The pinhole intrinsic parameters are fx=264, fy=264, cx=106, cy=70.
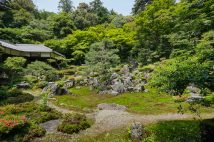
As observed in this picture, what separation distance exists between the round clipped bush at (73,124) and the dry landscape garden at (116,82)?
0.05 meters

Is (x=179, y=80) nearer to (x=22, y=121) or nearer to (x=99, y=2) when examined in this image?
(x=22, y=121)

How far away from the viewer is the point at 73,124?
16.6 metres

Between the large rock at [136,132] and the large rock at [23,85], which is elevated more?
the large rock at [23,85]

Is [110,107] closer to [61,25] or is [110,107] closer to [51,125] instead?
[51,125]

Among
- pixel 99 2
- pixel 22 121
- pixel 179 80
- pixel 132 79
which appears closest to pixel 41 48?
pixel 132 79

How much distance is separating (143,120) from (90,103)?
844cm

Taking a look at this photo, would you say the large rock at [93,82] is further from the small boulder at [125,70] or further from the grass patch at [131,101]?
the small boulder at [125,70]

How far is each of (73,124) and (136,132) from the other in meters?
4.13

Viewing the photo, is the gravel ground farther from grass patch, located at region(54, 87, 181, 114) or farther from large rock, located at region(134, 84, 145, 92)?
large rock, located at region(134, 84, 145, 92)

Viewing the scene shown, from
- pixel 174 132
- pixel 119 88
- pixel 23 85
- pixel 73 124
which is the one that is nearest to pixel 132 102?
pixel 119 88

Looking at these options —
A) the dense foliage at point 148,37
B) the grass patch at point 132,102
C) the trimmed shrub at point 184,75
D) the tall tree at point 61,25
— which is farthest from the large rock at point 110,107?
the tall tree at point 61,25

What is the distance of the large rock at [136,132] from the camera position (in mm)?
14698

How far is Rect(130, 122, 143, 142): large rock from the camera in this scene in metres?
14.7

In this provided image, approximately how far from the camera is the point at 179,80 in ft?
41.4
